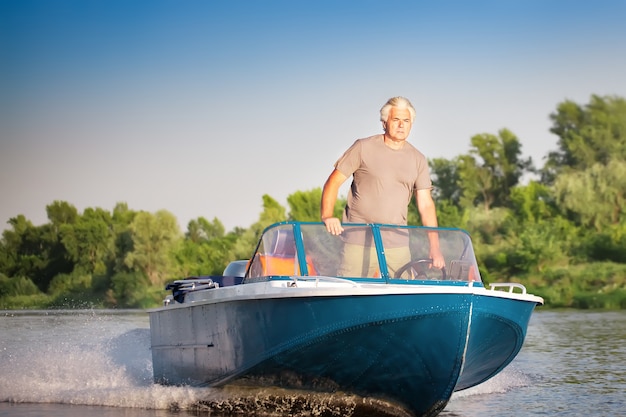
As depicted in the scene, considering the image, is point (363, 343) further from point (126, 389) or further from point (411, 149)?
point (126, 389)

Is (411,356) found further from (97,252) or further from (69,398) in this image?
(97,252)

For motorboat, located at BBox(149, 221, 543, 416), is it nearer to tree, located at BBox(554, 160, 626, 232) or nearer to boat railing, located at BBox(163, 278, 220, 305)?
boat railing, located at BBox(163, 278, 220, 305)

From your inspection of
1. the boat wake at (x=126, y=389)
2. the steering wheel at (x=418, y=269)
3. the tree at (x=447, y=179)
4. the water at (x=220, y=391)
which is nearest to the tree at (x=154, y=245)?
the tree at (x=447, y=179)

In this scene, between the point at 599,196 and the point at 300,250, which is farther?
the point at 599,196

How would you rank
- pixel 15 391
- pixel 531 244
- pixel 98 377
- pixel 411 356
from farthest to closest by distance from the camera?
1. pixel 531 244
2. pixel 98 377
3. pixel 15 391
4. pixel 411 356

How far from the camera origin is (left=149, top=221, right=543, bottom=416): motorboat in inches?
357

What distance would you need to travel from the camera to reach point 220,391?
1077cm

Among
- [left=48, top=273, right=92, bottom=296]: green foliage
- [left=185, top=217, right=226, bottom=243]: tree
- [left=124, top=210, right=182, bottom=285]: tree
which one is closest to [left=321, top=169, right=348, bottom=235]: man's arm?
[left=124, top=210, right=182, bottom=285]: tree

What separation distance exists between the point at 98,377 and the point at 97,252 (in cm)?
6536

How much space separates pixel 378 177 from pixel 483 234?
179 ft

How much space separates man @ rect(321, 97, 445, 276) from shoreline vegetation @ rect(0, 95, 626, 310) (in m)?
34.3

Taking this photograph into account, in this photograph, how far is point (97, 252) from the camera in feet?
256

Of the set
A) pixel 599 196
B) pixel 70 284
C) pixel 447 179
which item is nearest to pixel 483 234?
pixel 599 196

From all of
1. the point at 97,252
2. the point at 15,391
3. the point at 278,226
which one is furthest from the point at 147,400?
the point at 97,252
